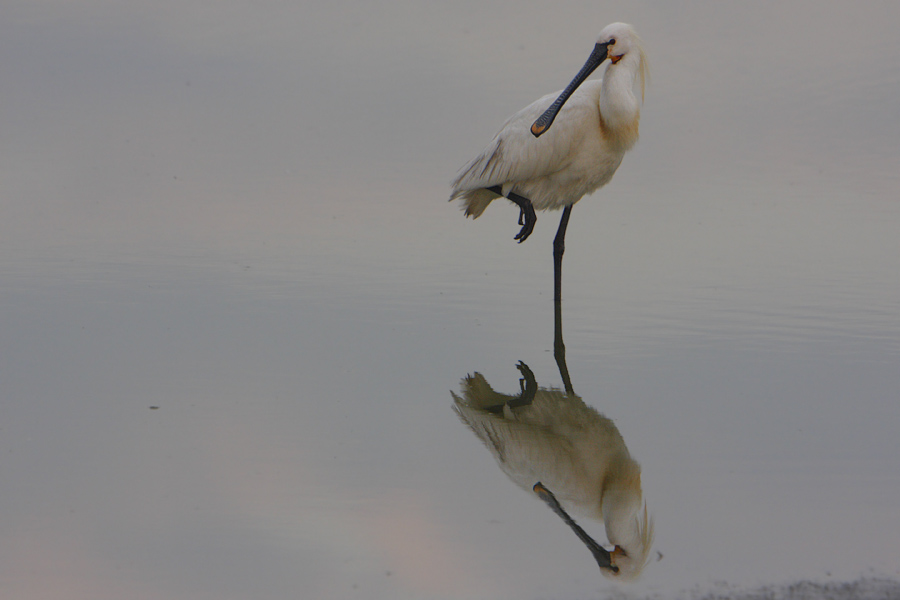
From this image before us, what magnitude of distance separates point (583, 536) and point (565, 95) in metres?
4.01

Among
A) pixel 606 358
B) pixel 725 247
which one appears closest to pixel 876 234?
pixel 725 247

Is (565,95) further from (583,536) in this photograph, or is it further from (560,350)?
(583,536)

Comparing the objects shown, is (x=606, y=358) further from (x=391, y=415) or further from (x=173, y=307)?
(x=173, y=307)

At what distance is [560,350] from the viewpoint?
21.0 ft

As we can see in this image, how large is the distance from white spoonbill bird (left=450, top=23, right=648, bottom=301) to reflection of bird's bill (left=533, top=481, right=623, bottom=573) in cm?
342

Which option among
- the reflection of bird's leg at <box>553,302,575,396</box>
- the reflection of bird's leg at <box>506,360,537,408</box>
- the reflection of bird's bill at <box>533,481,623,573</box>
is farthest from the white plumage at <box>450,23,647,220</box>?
the reflection of bird's bill at <box>533,481,623,573</box>

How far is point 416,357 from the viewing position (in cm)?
613

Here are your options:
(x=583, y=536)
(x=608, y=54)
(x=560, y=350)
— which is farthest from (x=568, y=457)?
(x=608, y=54)

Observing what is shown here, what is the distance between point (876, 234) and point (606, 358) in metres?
4.72

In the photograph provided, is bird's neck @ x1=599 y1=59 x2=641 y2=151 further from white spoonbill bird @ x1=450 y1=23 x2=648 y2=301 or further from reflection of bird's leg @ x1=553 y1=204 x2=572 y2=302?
reflection of bird's leg @ x1=553 y1=204 x2=572 y2=302

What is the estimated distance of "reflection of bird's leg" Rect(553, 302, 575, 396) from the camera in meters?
5.78

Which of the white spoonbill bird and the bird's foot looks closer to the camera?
the white spoonbill bird

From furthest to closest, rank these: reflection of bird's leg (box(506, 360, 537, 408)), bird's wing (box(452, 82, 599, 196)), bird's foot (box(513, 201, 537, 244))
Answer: bird's foot (box(513, 201, 537, 244)) < bird's wing (box(452, 82, 599, 196)) < reflection of bird's leg (box(506, 360, 537, 408))

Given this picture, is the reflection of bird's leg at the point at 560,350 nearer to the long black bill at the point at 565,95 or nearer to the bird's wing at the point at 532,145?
the bird's wing at the point at 532,145
